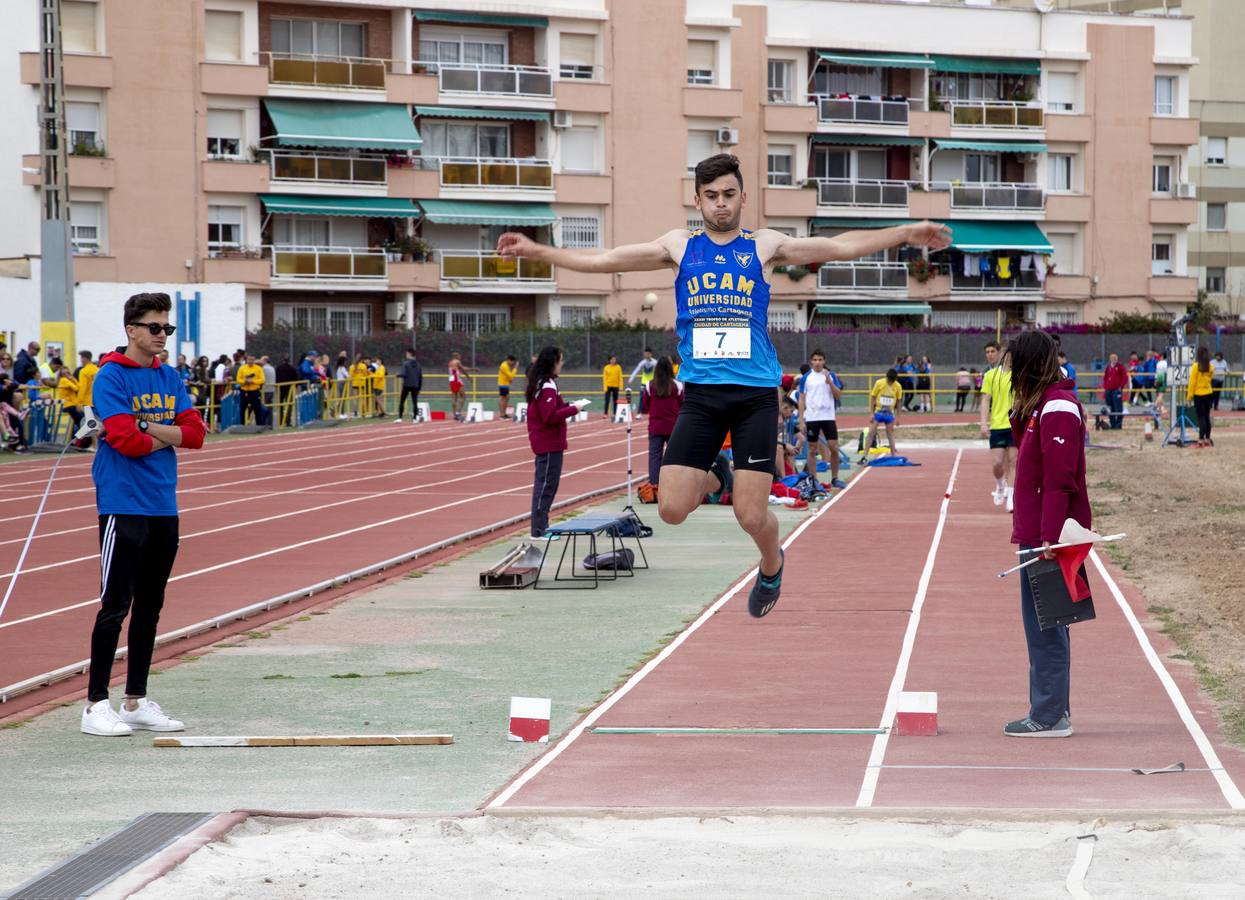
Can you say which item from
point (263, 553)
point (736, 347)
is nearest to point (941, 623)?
point (736, 347)

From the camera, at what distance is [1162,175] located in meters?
63.7

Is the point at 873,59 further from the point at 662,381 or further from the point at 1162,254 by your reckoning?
the point at 662,381

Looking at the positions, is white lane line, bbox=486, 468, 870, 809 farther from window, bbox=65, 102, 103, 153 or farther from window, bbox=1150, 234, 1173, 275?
window, bbox=1150, 234, 1173, 275

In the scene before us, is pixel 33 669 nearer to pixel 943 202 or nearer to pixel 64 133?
pixel 64 133

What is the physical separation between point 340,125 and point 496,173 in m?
5.30

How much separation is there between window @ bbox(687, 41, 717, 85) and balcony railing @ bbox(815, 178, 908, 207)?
5.47 metres

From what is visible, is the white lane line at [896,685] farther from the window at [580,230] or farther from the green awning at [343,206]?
the window at [580,230]

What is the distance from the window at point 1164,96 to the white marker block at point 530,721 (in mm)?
61058

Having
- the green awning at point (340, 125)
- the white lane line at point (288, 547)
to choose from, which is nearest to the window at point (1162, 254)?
the green awning at point (340, 125)

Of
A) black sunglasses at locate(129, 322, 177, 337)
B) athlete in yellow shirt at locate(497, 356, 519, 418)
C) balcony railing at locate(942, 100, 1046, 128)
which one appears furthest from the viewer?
balcony railing at locate(942, 100, 1046, 128)

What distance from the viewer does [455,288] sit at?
53.4m

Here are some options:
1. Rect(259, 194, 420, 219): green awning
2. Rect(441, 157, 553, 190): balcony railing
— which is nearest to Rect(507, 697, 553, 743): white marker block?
Rect(259, 194, 420, 219): green awning

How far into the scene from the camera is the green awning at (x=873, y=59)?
58531 mm

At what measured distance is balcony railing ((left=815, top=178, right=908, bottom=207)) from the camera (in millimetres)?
58812
